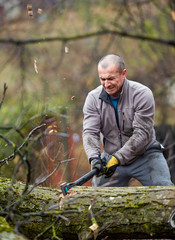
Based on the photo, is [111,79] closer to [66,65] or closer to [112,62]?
[112,62]

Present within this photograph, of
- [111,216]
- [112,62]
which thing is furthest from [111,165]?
[112,62]

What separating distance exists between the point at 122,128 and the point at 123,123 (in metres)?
0.07

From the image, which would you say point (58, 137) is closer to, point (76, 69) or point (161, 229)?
point (161, 229)

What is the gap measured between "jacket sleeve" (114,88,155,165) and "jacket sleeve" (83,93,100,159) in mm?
267

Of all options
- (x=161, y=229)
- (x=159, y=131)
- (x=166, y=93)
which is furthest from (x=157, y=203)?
(x=166, y=93)

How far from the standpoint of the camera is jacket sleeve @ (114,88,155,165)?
13.0 feet

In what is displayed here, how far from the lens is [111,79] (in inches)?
155

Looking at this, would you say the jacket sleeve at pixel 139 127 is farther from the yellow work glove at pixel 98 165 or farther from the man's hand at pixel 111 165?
the yellow work glove at pixel 98 165

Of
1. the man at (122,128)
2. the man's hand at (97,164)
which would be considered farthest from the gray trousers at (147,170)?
the man's hand at (97,164)

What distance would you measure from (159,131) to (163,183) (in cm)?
229

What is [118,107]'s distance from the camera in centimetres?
408

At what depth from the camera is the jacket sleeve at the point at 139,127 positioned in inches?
156

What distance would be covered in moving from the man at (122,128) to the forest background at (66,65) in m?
0.65

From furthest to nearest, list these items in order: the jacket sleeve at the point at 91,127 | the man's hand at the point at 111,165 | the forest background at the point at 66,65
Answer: the forest background at the point at 66,65 → the jacket sleeve at the point at 91,127 → the man's hand at the point at 111,165
